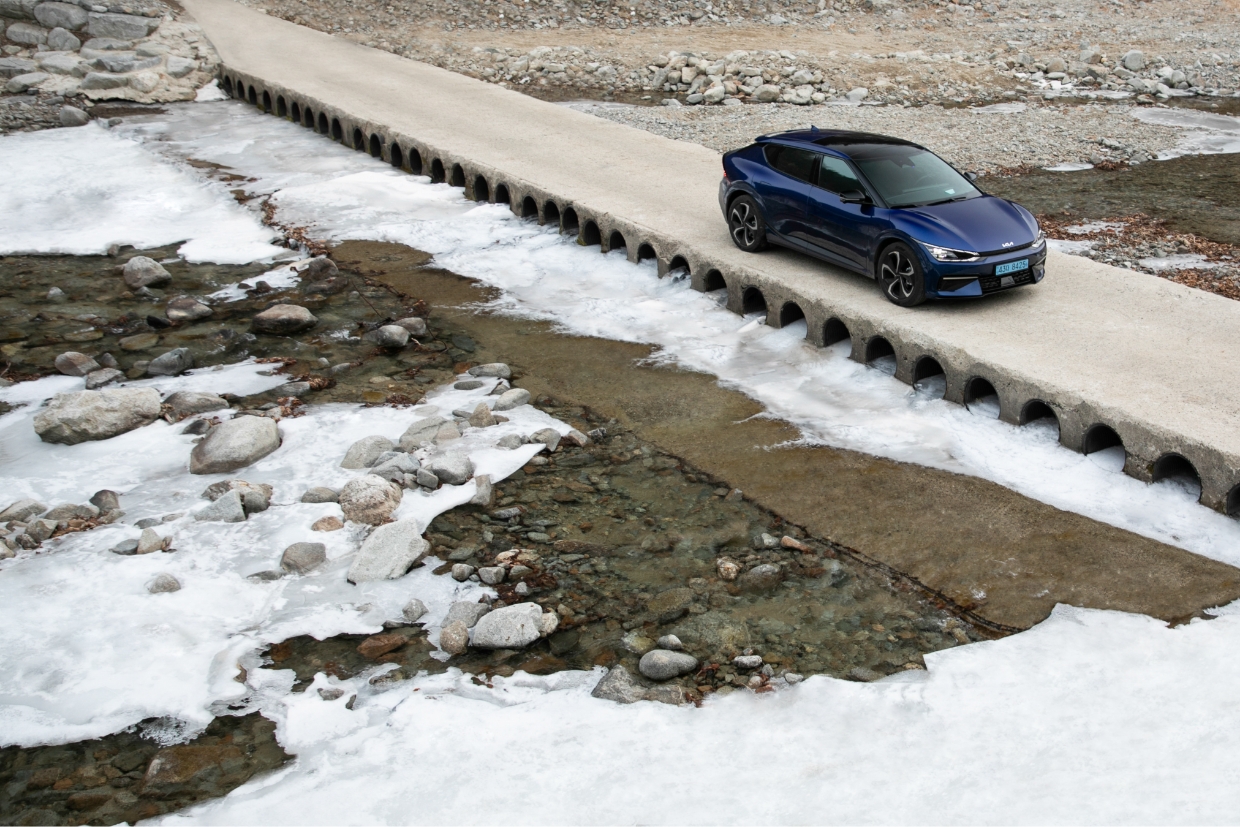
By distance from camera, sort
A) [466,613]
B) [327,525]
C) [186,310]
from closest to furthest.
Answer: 1. [466,613]
2. [327,525]
3. [186,310]

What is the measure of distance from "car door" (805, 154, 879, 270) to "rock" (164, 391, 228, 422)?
7.06 meters

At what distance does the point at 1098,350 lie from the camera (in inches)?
429

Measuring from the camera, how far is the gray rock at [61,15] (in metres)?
28.0

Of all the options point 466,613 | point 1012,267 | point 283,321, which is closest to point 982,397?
point 1012,267

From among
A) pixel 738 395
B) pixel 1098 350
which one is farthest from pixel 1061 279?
pixel 738 395

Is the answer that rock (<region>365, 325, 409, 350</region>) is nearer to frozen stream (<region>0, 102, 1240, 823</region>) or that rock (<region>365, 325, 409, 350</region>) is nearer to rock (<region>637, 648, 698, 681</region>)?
frozen stream (<region>0, 102, 1240, 823</region>)

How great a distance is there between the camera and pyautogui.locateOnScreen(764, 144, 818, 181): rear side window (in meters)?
13.2

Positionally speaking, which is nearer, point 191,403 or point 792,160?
point 191,403

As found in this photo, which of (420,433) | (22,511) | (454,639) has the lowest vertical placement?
(22,511)

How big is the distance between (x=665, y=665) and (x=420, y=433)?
4.46 meters

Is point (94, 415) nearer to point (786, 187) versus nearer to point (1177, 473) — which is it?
point (786, 187)

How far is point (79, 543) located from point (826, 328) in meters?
8.05

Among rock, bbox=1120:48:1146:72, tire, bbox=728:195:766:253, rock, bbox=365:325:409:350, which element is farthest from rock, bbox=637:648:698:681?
rock, bbox=1120:48:1146:72

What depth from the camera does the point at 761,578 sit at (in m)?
8.91
